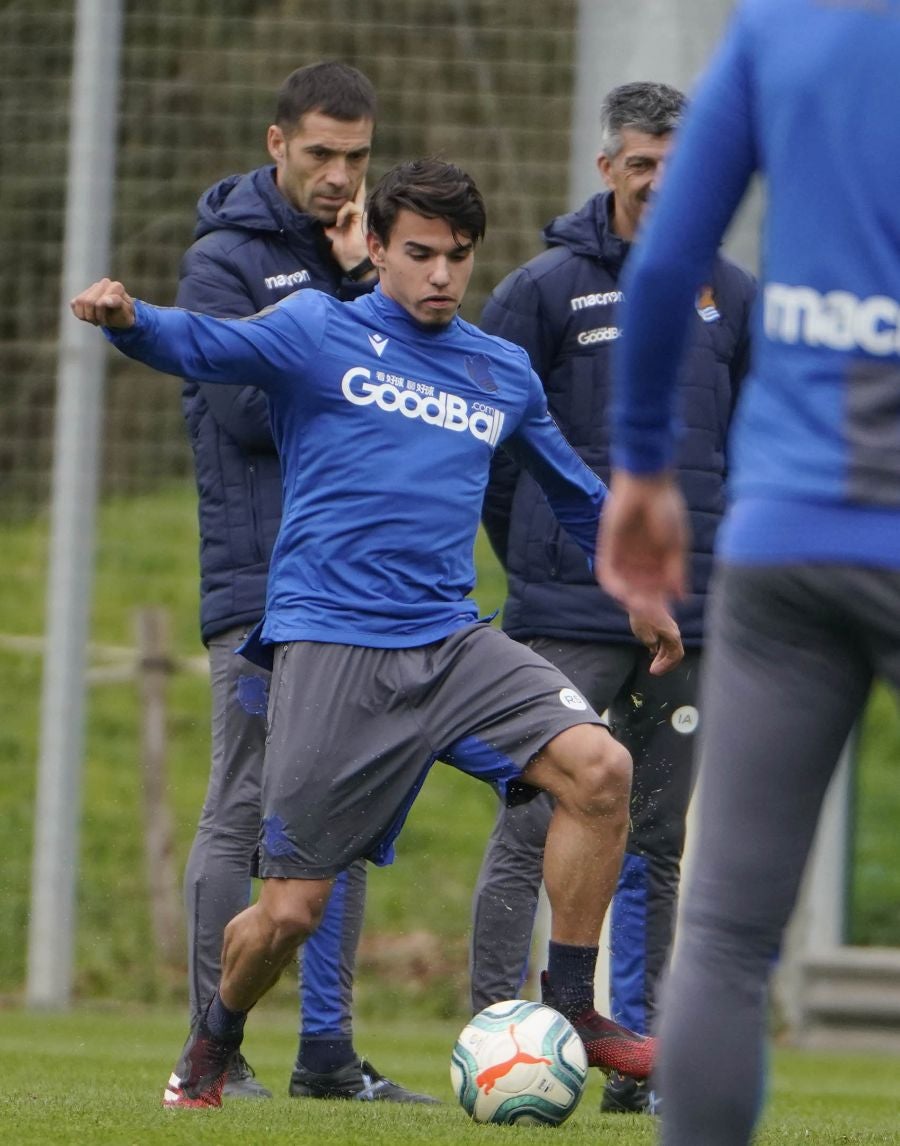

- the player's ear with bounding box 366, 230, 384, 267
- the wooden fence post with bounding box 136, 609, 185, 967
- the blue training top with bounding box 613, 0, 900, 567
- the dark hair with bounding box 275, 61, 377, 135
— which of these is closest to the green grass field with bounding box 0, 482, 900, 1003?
the wooden fence post with bounding box 136, 609, 185, 967

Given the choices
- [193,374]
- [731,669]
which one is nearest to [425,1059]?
[193,374]

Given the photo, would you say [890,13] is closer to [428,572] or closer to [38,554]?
[428,572]

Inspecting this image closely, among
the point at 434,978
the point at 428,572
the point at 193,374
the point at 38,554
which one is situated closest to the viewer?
the point at 193,374

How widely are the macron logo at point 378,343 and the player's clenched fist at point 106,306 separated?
2.27 feet

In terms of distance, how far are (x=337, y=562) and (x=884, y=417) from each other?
2.57m

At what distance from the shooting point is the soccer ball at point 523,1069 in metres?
4.92

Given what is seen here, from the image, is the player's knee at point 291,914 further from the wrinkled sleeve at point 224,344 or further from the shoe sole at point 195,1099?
the wrinkled sleeve at point 224,344

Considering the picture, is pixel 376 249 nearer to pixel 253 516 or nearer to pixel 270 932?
pixel 253 516

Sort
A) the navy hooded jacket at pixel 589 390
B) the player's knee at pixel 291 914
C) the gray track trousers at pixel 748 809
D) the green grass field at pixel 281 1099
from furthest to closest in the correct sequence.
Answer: the navy hooded jacket at pixel 589 390
the player's knee at pixel 291 914
the green grass field at pixel 281 1099
the gray track trousers at pixel 748 809

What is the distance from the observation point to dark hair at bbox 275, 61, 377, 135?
5.95 meters

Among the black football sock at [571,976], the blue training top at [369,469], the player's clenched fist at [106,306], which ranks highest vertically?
the player's clenched fist at [106,306]

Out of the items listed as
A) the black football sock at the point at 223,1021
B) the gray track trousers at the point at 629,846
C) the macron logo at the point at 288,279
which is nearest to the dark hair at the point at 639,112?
the macron logo at the point at 288,279

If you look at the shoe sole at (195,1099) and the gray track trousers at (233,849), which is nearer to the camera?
the shoe sole at (195,1099)

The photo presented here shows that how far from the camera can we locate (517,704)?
496cm
